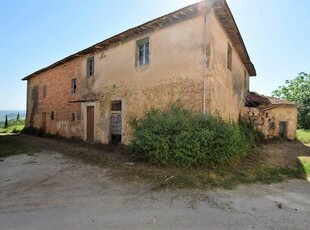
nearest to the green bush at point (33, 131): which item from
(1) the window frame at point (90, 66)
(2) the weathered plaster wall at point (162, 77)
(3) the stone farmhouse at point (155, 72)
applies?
(3) the stone farmhouse at point (155, 72)

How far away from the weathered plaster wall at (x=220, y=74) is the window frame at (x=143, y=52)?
3005 mm

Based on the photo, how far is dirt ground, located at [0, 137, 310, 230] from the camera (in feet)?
12.3

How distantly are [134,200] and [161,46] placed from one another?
6.88 meters

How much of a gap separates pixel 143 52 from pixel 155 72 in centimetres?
148

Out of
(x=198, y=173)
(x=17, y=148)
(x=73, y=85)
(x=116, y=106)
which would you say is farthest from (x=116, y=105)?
(x=198, y=173)

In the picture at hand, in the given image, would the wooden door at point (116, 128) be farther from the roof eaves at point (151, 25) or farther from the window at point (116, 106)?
the roof eaves at point (151, 25)

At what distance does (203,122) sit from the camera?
768 centimetres

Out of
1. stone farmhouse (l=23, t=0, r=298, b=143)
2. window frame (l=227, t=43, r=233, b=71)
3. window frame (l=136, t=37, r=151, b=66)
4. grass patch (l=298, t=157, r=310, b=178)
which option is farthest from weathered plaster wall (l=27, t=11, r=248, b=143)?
grass patch (l=298, t=157, r=310, b=178)

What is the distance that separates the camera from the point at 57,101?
17.6 meters

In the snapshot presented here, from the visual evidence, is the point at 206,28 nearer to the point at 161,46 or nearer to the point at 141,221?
the point at 161,46

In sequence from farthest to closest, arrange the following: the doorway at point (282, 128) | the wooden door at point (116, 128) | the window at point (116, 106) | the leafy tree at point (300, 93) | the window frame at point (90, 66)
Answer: the leafy tree at point (300, 93) < the doorway at point (282, 128) < the window frame at point (90, 66) < the wooden door at point (116, 128) < the window at point (116, 106)

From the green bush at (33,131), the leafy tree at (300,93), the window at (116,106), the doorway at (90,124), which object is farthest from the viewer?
the leafy tree at (300,93)

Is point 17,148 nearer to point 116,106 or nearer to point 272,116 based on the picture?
point 116,106

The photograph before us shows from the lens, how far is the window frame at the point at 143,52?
1044cm
